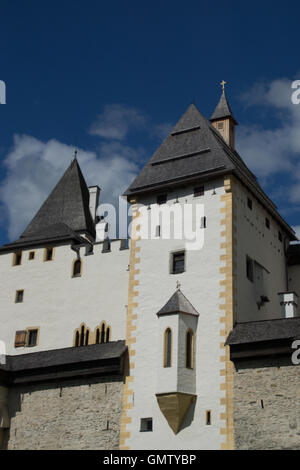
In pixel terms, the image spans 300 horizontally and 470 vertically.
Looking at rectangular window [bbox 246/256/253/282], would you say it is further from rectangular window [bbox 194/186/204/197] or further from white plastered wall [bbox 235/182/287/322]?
rectangular window [bbox 194/186/204/197]

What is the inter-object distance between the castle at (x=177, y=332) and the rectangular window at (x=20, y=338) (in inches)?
2.2

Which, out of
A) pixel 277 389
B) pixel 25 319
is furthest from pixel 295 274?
pixel 25 319

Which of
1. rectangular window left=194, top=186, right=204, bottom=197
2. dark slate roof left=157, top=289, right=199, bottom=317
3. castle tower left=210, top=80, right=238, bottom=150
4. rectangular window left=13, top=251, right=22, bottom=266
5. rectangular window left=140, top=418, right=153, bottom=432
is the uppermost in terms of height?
castle tower left=210, top=80, right=238, bottom=150

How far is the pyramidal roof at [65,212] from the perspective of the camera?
40.9 m

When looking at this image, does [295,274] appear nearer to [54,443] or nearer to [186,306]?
[186,306]

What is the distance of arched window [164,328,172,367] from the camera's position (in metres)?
27.5

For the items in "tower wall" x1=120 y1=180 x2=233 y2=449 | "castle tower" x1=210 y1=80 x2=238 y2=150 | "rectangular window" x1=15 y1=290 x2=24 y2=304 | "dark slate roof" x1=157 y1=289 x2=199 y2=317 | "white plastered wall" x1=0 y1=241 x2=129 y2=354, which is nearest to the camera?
"tower wall" x1=120 y1=180 x2=233 y2=449

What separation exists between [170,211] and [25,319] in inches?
449

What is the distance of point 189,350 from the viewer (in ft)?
90.9

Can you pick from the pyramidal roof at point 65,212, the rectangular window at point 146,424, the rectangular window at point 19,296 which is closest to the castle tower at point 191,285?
the rectangular window at point 146,424

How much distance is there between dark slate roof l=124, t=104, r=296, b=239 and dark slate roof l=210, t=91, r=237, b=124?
5095mm

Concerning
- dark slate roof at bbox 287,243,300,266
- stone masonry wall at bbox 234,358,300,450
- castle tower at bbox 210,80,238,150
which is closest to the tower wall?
stone masonry wall at bbox 234,358,300,450
